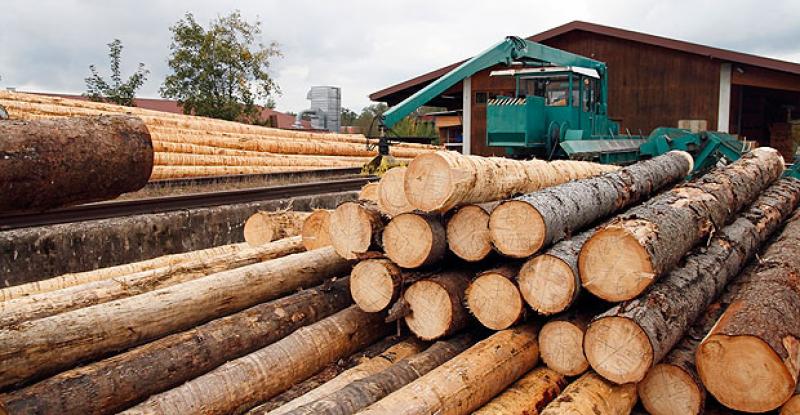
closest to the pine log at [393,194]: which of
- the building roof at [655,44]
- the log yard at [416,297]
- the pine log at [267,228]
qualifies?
the log yard at [416,297]

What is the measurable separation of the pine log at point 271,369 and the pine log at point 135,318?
479mm

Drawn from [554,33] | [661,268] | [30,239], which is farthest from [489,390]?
[554,33]

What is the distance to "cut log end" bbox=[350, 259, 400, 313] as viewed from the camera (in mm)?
4293

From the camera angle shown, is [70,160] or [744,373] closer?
[70,160]

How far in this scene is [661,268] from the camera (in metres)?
3.76

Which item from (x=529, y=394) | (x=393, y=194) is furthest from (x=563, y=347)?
(x=393, y=194)

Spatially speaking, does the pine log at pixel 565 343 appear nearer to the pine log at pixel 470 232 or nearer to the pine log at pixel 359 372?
the pine log at pixel 470 232

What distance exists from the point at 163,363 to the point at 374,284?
148 cm

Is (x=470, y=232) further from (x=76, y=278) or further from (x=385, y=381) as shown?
(x=76, y=278)

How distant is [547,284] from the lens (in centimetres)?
382

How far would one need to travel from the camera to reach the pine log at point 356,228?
4.52m

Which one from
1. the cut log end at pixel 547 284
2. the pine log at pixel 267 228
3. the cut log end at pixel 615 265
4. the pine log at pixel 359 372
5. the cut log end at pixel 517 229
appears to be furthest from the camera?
the pine log at pixel 267 228

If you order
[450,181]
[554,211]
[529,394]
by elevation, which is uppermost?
[450,181]

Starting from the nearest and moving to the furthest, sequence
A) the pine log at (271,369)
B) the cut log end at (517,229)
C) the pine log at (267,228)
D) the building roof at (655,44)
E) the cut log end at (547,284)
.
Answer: the pine log at (271,369)
the cut log end at (547,284)
the cut log end at (517,229)
the pine log at (267,228)
the building roof at (655,44)
